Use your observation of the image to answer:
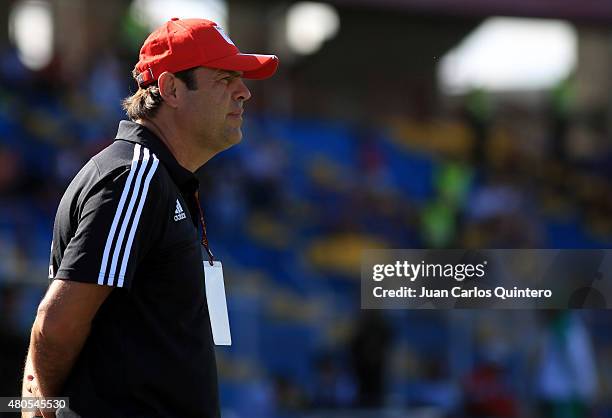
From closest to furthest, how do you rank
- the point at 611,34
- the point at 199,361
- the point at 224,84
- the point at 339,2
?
the point at 199,361 < the point at 224,84 < the point at 339,2 < the point at 611,34

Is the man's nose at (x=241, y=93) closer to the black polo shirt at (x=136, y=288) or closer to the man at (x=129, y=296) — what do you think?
the man at (x=129, y=296)

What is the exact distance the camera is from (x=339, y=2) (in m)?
12.0

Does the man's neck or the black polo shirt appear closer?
the black polo shirt

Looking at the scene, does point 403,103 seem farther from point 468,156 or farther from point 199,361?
point 199,361

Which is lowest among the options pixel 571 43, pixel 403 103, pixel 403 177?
pixel 403 177

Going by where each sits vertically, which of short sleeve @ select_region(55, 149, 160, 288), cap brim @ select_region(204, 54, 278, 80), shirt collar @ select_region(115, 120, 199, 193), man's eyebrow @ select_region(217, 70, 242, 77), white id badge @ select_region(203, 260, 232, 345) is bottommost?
white id badge @ select_region(203, 260, 232, 345)

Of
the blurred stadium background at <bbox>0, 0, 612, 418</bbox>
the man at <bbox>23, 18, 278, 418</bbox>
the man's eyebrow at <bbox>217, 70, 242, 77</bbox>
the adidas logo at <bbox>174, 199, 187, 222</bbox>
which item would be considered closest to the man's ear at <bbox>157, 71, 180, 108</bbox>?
the man at <bbox>23, 18, 278, 418</bbox>

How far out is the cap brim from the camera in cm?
260

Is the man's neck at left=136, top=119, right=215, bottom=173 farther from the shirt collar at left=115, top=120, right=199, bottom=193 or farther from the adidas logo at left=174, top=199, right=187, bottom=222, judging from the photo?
the adidas logo at left=174, top=199, right=187, bottom=222

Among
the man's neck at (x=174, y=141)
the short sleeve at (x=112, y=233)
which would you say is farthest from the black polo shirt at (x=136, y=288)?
the man's neck at (x=174, y=141)

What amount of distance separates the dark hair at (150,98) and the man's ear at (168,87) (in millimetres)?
16

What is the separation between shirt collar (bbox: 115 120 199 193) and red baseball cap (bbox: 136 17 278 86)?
0.44 ft

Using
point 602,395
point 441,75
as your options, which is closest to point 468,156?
point 441,75

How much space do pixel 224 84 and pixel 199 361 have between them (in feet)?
2.26
